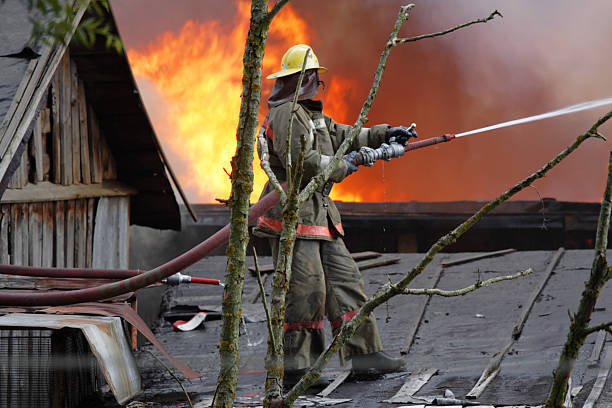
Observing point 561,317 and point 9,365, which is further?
point 561,317

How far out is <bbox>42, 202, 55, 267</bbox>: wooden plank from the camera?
5.81m

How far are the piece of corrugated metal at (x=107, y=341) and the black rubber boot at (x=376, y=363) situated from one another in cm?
151

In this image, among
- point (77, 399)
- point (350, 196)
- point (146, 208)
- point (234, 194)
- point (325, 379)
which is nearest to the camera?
point (234, 194)

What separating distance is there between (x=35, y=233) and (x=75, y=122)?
3.24 feet

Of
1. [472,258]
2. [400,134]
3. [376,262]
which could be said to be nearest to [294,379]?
[400,134]

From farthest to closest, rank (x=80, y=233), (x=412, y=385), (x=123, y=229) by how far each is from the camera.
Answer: (x=123, y=229)
(x=80, y=233)
(x=412, y=385)

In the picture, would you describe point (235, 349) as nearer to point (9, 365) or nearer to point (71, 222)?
point (9, 365)

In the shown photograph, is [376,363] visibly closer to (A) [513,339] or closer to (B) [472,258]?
(A) [513,339]

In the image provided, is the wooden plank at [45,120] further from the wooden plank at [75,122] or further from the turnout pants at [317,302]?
the turnout pants at [317,302]

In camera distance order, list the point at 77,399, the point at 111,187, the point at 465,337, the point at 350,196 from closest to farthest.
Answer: the point at 77,399, the point at 465,337, the point at 111,187, the point at 350,196

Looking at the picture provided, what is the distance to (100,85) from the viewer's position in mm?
6223

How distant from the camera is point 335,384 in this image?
481 cm

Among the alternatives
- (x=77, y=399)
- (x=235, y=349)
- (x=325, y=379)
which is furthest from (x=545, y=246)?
(x=235, y=349)

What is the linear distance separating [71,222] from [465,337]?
10.7 feet
